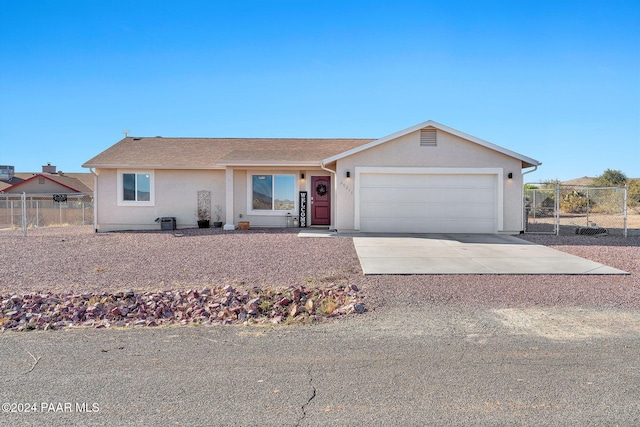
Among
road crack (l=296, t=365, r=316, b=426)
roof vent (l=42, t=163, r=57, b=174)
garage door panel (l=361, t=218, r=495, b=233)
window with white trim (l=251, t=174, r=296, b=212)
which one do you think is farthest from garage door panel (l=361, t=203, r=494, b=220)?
roof vent (l=42, t=163, r=57, b=174)

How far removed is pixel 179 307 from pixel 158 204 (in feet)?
40.4

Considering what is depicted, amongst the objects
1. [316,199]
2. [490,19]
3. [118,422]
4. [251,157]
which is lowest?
[118,422]

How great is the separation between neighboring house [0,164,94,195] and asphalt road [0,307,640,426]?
138ft

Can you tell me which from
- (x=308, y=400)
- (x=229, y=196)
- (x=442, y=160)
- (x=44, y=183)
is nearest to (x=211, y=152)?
(x=229, y=196)

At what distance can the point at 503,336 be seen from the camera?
5.26 metres

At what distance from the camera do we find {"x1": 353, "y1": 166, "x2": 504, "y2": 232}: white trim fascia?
1542 centimetres

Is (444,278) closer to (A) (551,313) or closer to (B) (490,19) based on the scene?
(A) (551,313)

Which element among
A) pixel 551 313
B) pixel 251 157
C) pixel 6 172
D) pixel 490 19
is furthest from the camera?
pixel 6 172

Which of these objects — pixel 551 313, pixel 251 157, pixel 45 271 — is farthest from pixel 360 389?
pixel 251 157

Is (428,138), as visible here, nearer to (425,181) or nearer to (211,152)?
(425,181)

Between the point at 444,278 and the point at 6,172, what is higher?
the point at 6,172

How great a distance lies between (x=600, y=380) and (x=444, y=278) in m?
4.49

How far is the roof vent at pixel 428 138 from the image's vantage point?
15.4 meters

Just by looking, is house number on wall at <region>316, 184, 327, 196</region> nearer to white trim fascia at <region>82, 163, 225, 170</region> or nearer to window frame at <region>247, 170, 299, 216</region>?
window frame at <region>247, 170, 299, 216</region>
